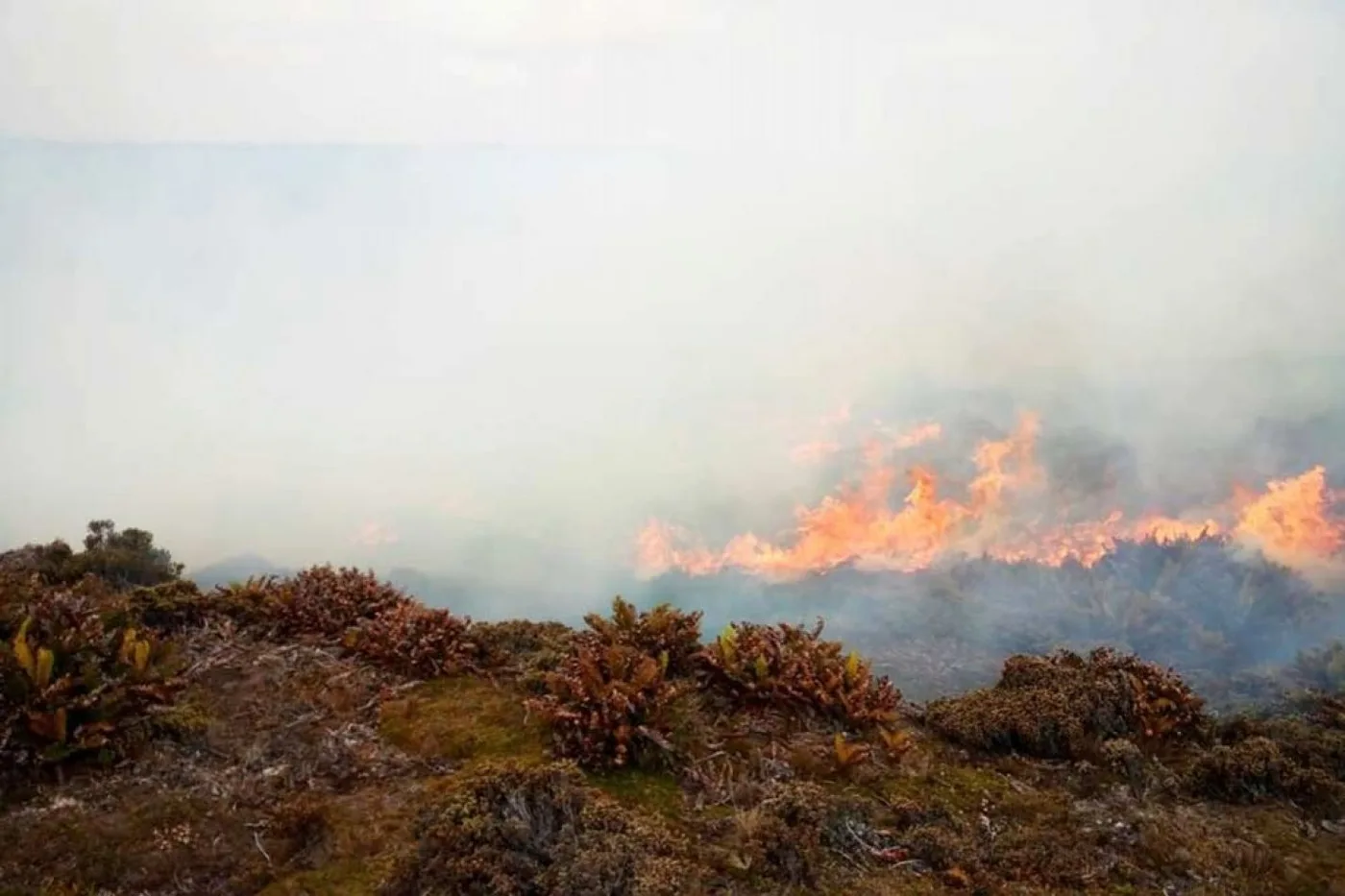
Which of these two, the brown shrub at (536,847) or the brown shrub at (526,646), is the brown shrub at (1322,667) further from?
the brown shrub at (536,847)

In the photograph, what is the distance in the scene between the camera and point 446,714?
9781 mm

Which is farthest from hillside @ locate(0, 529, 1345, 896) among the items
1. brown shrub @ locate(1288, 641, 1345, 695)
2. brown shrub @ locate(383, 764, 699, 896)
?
brown shrub @ locate(1288, 641, 1345, 695)

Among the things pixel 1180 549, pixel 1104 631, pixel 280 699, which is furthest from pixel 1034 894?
pixel 1180 549

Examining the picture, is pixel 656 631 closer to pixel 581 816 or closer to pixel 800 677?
pixel 800 677

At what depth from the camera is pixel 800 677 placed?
391 inches

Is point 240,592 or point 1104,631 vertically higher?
point 1104,631

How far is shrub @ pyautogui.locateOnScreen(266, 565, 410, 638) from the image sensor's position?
39.1 ft

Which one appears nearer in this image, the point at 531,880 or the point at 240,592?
the point at 531,880

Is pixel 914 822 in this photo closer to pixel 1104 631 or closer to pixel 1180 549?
pixel 1104 631

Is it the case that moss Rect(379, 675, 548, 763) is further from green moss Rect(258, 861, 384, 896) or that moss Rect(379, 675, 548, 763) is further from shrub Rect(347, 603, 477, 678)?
green moss Rect(258, 861, 384, 896)

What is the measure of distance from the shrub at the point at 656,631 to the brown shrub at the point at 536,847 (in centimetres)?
336

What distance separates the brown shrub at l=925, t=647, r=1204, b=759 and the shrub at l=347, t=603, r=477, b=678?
6.35 metres

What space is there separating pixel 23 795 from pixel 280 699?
267 centimetres

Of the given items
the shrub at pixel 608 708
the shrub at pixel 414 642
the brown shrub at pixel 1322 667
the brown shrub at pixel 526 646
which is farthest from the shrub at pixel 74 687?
the brown shrub at pixel 1322 667
